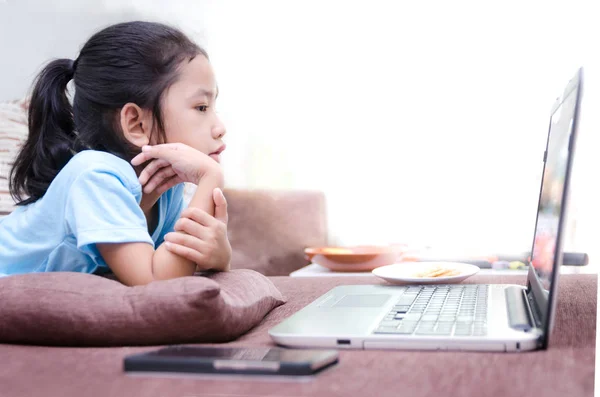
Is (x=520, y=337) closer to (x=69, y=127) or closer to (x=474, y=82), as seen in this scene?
(x=69, y=127)

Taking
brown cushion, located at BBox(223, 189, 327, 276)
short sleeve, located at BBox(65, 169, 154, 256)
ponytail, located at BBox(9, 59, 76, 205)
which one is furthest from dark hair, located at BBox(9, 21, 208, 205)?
brown cushion, located at BBox(223, 189, 327, 276)

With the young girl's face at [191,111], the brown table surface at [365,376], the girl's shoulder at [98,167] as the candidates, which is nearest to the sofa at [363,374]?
the brown table surface at [365,376]

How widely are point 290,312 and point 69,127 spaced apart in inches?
28.6

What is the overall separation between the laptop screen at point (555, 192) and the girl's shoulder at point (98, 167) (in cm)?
65

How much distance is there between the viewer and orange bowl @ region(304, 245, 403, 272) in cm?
187

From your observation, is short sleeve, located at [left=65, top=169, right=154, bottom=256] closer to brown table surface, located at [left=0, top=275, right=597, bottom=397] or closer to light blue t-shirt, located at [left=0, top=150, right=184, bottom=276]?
light blue t-shirt, located at [left=0, top=150, right=184, bottom=276]

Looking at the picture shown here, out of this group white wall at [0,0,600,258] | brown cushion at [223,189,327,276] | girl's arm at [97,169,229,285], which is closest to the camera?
girl's arm at [97,169,229,285]

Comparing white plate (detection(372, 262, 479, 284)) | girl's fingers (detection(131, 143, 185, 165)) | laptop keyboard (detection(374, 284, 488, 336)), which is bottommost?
white plate (detection(372, 262, 479, 284))

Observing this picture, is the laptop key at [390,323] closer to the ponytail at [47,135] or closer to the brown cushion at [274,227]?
the ponytail at [47,135]

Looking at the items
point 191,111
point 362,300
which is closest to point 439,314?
point 362,300

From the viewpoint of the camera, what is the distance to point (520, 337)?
0.63m

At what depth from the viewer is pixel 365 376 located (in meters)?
0.56

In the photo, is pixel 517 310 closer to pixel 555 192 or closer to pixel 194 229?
pixel 555 192

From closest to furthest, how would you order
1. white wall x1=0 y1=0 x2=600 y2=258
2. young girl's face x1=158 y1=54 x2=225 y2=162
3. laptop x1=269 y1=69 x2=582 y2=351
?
1. laptop x1=269 y1=69 x2=582 y2=351
2. young girl's face x1=158 y1=54 x2=225 y2=162
3. white wall x1=0 y1=0 x2=600 y2=258
